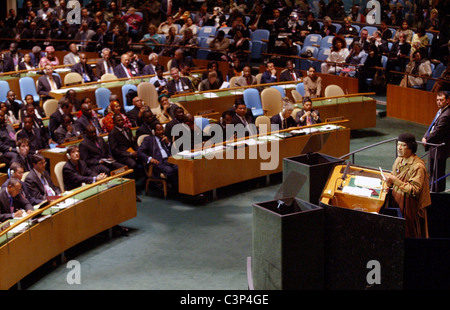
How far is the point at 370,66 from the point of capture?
1362 cm

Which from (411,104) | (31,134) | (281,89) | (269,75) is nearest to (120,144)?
(31,134)

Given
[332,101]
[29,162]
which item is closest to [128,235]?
[29,162]

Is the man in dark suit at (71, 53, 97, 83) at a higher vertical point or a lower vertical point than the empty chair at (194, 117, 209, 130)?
higher

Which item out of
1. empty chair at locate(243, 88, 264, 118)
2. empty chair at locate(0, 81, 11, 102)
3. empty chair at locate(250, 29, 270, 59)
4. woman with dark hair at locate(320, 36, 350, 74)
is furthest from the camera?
empty chair at locate(250, 29, 270, 59)

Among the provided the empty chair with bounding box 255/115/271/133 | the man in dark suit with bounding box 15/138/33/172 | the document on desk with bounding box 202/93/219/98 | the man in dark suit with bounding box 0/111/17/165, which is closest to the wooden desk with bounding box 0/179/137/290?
the man in dark suit with bounding box 15/138/33/172

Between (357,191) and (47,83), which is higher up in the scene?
(47,83)

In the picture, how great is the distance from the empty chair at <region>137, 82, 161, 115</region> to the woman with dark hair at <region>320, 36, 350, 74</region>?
3763mm

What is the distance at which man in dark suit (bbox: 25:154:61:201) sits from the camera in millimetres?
7759

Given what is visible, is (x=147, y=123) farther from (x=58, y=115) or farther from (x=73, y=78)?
(x=73, y=78)

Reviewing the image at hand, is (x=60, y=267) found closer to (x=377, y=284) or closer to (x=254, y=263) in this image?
(x=254, y=263)

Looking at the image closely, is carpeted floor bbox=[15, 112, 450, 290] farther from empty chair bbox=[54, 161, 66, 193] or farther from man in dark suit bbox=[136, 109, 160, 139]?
man in dark suit bbox=[136, 109, 160, 139]

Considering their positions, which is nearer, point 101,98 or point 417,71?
point 101,98

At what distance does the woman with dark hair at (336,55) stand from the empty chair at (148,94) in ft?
12.3

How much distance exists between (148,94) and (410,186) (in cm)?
673
